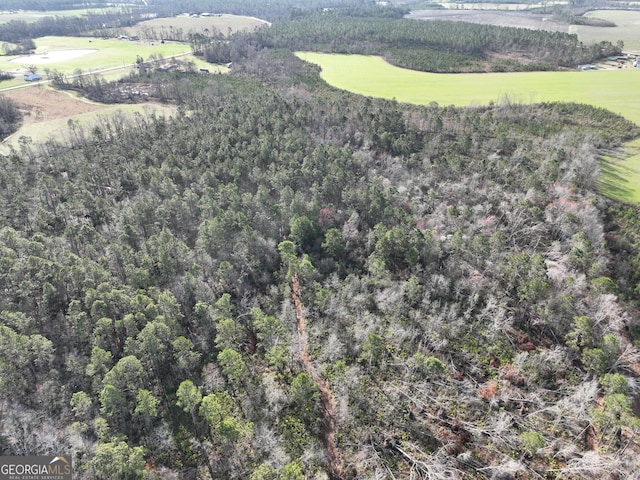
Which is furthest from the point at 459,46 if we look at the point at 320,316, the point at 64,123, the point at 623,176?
the point at 320,316

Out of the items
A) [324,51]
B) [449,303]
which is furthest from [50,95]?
[449,303]

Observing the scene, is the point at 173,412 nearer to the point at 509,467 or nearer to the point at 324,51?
the point at 509,467

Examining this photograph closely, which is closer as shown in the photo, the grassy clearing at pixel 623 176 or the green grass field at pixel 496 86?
the grassy clearing at pixel 623 176

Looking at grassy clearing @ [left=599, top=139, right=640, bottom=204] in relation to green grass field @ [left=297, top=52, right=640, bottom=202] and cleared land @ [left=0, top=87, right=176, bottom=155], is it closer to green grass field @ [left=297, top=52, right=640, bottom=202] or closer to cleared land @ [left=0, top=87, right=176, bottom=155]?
green grass field @ [left=297, top=52, right=640, bottom=202]

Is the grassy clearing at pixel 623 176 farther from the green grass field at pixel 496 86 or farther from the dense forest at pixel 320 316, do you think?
the green grass field at pixel 496 86

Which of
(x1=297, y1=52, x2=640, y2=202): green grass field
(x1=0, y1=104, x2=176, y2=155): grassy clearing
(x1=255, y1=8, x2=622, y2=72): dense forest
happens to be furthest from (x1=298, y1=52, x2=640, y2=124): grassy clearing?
(x1=0, y1=104, x2=176, y2=155): grassy clearing

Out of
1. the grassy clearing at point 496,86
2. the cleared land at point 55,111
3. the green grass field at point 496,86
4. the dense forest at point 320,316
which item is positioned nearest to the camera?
the dense forest at point 320,316

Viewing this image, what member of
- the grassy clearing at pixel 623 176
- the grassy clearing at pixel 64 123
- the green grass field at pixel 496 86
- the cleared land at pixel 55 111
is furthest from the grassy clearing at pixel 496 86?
the cleared land at pixel 55 111
